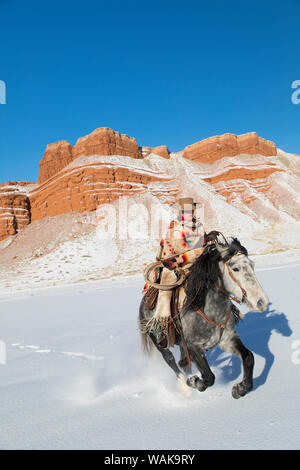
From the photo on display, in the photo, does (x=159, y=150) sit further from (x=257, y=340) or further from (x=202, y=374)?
(x=202, y=374)

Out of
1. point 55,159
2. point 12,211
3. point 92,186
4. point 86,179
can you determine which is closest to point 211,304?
point 92,186

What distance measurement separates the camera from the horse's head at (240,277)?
279 centimetres

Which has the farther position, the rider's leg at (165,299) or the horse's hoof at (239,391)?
the rider's leg at (165,299)

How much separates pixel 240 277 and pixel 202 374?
1.24 m

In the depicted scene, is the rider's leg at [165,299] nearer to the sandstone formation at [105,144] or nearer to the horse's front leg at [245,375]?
the horse's front leg at [245,375]

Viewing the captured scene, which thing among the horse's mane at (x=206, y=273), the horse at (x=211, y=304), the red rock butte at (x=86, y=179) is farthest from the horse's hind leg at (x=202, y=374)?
the red rock butte at (x=86, y=179)

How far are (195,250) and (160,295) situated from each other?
0.81 meters

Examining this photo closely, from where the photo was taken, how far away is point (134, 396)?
10.9 feet

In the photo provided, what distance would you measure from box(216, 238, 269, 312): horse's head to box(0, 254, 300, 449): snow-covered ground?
1.05 metres

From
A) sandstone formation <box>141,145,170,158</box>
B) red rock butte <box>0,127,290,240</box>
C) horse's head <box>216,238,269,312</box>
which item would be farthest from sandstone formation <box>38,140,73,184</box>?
horse's head <box>216,238,269,312</box>

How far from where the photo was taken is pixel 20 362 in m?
4.80

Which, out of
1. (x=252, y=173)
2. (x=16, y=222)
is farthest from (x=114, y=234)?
(x=252, y=173)
